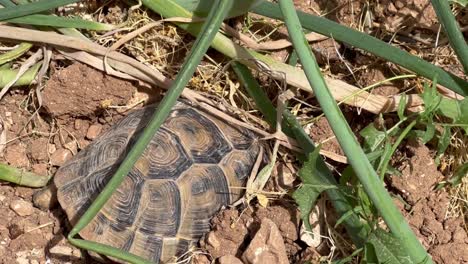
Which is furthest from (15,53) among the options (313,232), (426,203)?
(426,203)

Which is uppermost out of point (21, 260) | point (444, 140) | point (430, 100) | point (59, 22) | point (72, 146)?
point (430, 100)

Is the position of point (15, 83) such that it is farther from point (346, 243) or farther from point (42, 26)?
point (346, 243)

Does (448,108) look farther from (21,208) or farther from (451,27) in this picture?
(21,208)

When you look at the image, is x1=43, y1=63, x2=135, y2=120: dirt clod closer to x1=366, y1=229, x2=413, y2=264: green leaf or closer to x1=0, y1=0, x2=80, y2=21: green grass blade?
x1=0, y1=0, x2=80, y2=21: green grass blade

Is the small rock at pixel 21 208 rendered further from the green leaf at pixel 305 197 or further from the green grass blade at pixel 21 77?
the green leaf at pixel 305 197

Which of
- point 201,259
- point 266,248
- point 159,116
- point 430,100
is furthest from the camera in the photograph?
point 201,259

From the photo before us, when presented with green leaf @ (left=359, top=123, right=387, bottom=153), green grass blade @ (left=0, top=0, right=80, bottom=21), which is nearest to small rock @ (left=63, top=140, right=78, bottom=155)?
green grass blade @ (left=0, top=0, right=80, bottom=21)
